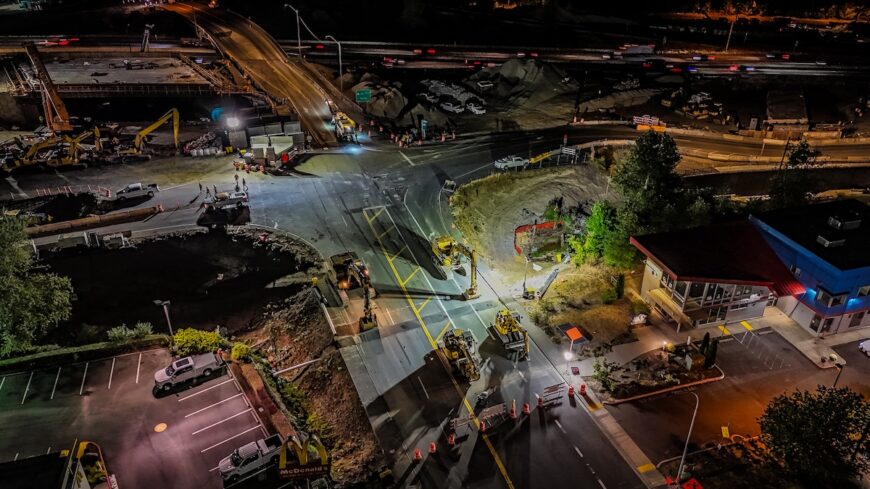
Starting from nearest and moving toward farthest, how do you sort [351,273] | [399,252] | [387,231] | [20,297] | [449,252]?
[20,297] → [351,273] → [449,252] → [399,252] → [387,231]

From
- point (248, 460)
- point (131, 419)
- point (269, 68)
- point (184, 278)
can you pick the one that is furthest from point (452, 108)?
point (248, 460)

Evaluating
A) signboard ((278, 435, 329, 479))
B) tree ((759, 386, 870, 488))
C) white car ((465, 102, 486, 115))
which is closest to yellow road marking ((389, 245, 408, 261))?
signboard ((278, 435, 329, 479))

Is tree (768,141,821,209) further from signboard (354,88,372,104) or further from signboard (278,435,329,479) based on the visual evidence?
signboard (354,88,372,104)

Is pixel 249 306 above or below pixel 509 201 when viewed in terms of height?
below

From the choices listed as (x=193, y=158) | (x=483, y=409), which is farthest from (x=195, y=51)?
(x=483, y=409)

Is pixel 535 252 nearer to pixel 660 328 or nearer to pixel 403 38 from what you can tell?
pixel 660 328

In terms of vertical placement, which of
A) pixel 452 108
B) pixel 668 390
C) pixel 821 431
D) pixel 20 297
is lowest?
pixel 668 390

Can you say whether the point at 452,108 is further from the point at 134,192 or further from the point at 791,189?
the point at 791,189
